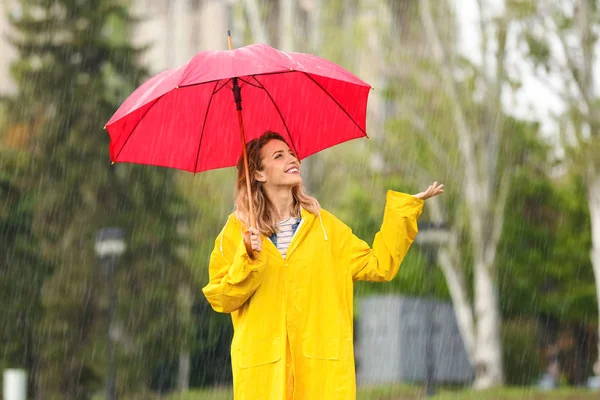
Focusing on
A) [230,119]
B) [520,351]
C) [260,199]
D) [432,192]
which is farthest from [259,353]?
[520,351]

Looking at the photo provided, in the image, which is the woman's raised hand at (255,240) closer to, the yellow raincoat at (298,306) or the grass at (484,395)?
the yellow raincoat at (298,306)

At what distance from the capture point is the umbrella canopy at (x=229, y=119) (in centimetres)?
571

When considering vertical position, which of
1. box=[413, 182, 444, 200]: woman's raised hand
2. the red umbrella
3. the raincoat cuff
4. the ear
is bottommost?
the raincoat cuff

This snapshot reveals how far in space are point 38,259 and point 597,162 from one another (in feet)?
37.2

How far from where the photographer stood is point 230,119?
5.83 metres

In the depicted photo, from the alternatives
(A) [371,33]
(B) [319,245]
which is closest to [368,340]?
(A) [371,33]

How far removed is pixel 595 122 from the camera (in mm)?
20891

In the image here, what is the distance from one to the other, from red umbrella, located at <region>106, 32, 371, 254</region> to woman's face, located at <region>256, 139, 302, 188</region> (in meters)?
0.26

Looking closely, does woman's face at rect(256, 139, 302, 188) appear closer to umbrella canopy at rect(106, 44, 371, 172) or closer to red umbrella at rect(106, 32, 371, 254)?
red umbrella at rect(106, 32, 371, 254)

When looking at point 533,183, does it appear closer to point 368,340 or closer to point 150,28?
point 368,340

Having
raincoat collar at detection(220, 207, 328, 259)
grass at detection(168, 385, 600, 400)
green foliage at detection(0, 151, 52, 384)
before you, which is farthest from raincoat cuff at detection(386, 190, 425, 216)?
green foliage at detection(0, 151, 52, 384)

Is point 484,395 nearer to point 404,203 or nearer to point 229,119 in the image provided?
point 229,119

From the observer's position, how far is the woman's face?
5.35 meters

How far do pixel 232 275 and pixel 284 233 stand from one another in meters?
0.43
